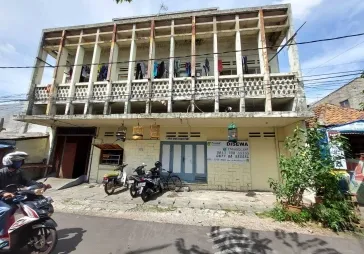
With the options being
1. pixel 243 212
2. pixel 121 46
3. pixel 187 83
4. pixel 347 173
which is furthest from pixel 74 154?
pixel 347 173

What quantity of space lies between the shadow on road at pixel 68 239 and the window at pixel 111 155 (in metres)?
5.53

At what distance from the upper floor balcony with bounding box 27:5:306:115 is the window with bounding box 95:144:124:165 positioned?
6.74 feet

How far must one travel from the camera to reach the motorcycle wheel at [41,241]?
321cm

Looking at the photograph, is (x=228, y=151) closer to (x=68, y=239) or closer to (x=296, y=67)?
(x=296, y=67)

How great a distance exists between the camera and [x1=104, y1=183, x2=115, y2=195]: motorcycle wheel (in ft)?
24.9

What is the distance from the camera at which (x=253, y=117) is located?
7359mm

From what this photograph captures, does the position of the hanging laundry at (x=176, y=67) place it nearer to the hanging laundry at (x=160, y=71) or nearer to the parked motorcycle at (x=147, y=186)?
the hanging laundry at (x=160, y=71)

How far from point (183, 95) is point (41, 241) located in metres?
6.38

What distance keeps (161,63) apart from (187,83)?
7.24ft

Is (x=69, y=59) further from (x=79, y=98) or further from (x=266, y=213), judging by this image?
(x=266, y=213)

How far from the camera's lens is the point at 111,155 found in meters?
9.99

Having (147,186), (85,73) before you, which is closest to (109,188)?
(147,186)

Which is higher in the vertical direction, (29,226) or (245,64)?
(245,64)

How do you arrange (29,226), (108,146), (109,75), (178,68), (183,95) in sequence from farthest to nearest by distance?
(108,146)
(178,68)
(109,75)
(183,95)
(29,226)
